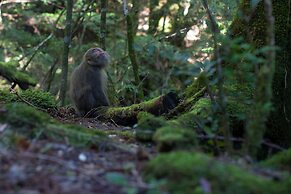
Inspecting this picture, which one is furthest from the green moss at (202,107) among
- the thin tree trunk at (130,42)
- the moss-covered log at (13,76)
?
the moss-covered log at (13,76)

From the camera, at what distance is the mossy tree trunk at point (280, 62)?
5.81 m

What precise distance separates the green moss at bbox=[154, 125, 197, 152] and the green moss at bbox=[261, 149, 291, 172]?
0.59m

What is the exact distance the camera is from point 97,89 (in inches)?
368

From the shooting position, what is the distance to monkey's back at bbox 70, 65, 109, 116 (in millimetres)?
9156

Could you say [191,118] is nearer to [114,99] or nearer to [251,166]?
[251,166]

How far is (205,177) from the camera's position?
3.13m

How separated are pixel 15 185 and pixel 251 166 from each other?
1.67 meters

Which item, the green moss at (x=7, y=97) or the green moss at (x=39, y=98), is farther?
the green moss at (x=39, y=98)

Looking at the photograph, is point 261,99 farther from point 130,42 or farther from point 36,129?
point 130,42

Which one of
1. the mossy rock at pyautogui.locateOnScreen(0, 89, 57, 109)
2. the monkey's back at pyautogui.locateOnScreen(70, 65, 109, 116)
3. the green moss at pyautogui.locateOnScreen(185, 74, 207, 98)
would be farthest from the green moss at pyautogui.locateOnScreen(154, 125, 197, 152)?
the monkey's back at pyautogui.locateOnScreen(70, 65, 109, 116)

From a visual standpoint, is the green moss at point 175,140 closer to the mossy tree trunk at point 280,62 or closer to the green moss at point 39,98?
the mossy tree trunk at point 280,62

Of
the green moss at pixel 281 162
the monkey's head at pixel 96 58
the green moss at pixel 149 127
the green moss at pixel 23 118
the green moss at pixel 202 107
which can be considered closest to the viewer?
the green moss at pixel 281 162

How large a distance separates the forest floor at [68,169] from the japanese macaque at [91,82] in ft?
17.0

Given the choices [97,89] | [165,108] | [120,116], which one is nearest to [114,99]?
[97,89]
